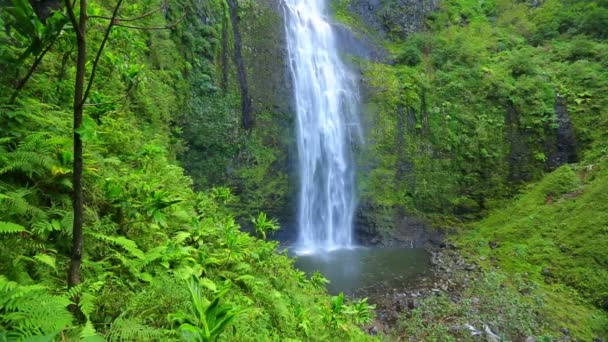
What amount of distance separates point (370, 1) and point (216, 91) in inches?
510

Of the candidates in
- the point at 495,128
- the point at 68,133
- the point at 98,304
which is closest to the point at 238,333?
the point at 98,304

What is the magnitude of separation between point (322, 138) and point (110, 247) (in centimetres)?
1338

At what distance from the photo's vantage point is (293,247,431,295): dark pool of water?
10.4 m

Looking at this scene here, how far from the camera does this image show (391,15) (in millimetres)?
21125

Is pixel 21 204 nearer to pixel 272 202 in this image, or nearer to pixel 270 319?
pixel 270 319

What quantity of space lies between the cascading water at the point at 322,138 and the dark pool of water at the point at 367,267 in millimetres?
1424

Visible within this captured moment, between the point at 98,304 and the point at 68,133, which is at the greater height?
the point at 68,133

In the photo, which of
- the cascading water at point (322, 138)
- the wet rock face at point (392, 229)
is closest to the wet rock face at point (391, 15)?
the cascading water at point (322, 138)

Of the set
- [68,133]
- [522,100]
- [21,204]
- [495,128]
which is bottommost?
[21,204]

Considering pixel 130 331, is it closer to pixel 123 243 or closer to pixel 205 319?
pixel 205 319

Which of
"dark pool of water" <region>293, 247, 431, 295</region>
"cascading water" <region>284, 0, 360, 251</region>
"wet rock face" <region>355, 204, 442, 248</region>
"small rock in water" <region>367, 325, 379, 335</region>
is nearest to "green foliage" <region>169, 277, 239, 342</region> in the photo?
"small rock in water" <region>367, 325, 379, 335</region>

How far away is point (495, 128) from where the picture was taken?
1653cm

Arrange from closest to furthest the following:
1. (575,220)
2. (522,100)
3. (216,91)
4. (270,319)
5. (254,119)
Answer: (270,319) → (575,220) → (216,91) → (254,119) → (522,100)

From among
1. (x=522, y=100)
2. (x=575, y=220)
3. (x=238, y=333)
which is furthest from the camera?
(x=522, y=100)
